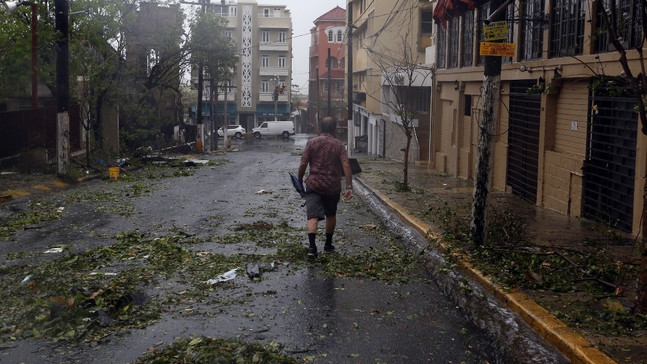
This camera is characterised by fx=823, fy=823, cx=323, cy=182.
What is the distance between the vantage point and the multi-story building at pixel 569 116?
43.4 ft

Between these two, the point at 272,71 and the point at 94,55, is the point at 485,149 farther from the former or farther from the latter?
the point at 272,71

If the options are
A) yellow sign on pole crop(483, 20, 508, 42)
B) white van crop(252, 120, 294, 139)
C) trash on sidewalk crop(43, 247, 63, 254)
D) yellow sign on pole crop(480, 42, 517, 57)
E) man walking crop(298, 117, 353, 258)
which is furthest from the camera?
white van crop(252, 120, 294, 139)

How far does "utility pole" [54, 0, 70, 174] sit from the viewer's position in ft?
77.2

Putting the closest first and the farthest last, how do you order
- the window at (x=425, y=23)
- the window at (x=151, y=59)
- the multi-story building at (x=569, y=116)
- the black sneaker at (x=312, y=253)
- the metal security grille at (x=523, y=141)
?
1. the black sneaker at (x=312, y=253)
2. the multi-story building at (x=569, y=116)
3. the metal security grille at (x=523, y=141)
4. the window at (x=151, y=59)
5. the window at (x=425, y=23)

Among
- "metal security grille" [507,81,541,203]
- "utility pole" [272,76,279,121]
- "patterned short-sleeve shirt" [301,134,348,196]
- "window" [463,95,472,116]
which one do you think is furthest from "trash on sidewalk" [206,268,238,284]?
"utility pole" [272,76,279,121]

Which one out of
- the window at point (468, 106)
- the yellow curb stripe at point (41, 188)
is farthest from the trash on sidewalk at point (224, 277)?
the window at point (468, 106)

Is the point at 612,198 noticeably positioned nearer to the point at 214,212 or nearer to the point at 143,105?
the point at 214,212

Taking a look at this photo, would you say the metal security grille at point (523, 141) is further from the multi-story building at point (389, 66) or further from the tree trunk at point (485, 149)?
the multi-story building at point (389, 66)

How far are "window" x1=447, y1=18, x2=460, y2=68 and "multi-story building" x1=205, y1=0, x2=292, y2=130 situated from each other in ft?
194

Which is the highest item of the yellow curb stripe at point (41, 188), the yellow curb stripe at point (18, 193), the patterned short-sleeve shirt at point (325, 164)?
the patterned short-sleeve shirt at point (325, 164)

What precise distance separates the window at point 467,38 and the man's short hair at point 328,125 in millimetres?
15782

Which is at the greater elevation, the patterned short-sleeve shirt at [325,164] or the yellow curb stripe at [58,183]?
the patterned short-sleeve shirt at [325,164]

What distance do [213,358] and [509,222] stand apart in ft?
19.9

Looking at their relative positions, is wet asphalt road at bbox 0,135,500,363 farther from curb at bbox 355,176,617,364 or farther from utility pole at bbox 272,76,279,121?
utility pole at bbox 272,76,279,121
